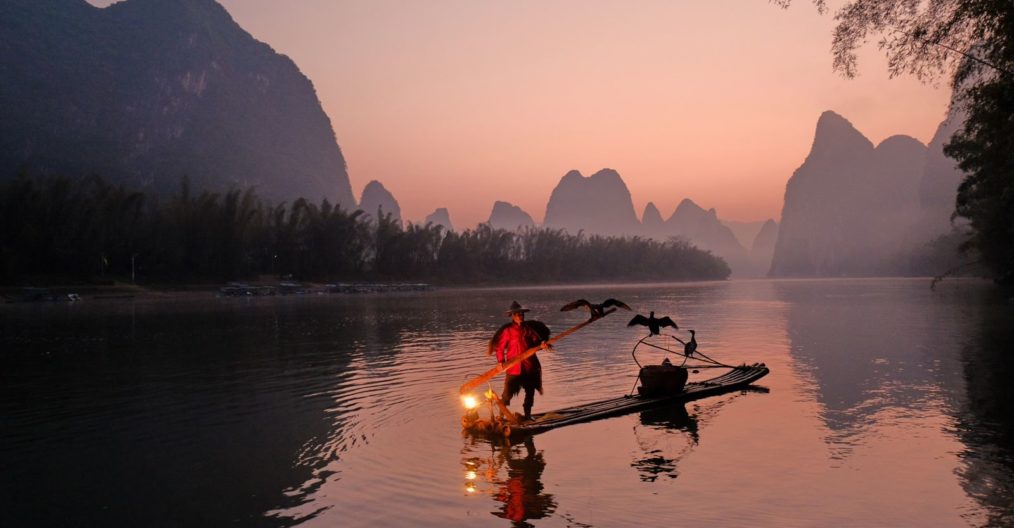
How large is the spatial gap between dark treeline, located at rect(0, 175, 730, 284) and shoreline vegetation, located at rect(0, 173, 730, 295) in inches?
5.3

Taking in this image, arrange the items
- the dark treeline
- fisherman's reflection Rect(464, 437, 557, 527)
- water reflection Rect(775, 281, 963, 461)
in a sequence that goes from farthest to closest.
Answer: the dark treeline → water reflection Rect(775, 281, 963, 461) → fisherman's reflection Rect(464, 437, 557, 527)

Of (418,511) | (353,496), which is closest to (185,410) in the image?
(353,496)

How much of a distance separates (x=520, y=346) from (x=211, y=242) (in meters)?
83.6

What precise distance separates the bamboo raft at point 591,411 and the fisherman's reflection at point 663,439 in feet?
0.84

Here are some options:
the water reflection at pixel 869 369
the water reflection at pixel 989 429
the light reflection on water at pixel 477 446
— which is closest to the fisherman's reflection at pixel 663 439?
the light reflection on water at pixel 477 446

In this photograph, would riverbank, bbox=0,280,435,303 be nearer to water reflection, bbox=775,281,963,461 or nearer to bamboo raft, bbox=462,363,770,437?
water reflection, bbox=775,281,963,461

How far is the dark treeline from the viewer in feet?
234

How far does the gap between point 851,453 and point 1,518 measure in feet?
37.5

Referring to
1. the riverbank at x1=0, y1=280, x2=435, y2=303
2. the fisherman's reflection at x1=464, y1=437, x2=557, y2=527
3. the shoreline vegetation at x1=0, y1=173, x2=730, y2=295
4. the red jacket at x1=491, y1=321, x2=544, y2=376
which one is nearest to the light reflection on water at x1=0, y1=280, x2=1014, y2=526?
the fisherman's reflection at x1=464, y1=437, x2=557, y2=527

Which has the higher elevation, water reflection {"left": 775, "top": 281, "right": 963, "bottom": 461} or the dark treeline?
the dark treeline

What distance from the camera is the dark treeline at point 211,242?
7138cm

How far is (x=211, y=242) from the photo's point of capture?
8812cm

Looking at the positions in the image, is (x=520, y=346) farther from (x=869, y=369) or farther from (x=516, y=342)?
(x=869, y=369)

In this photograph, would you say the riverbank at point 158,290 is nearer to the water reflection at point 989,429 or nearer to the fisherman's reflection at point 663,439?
the fisherman's reflection at point 663,439
